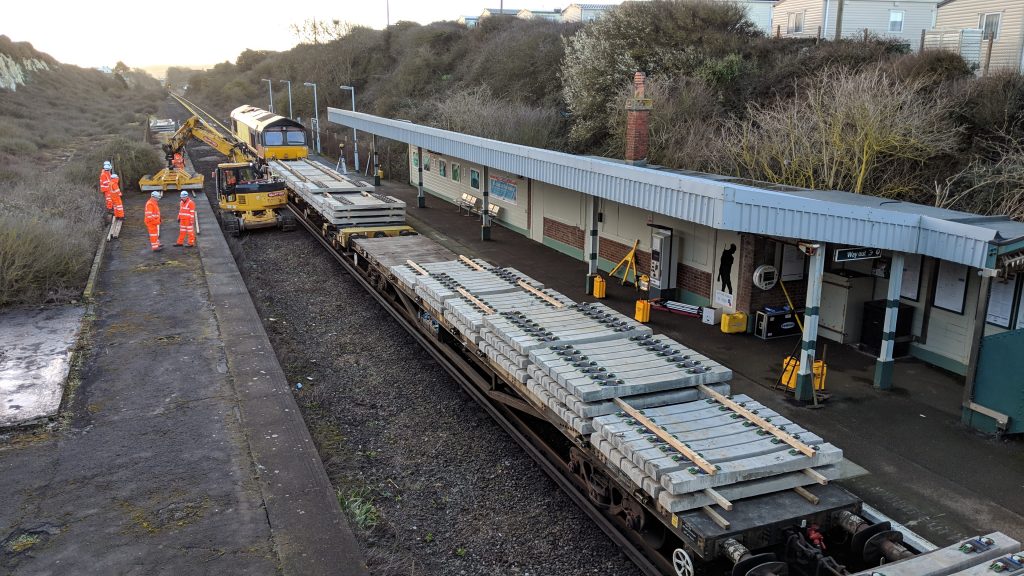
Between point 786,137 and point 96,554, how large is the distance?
46.8 ft

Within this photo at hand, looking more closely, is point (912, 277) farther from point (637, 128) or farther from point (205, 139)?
point (205, 139)

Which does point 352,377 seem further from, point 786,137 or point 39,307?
point 786,137

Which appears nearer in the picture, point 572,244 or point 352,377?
point 352,377

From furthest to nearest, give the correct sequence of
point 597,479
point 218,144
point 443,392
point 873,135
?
point 218,144 < point 873,135 < point 443,392 < point 597,479

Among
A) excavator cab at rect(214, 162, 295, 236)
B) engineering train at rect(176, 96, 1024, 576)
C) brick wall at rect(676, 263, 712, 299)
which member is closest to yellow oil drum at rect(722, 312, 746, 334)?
brick wall at rect(676, 263, 712, 299)

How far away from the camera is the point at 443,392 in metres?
10.6

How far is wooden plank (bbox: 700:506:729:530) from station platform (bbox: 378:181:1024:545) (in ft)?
8.54

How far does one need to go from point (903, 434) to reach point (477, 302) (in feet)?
18.4

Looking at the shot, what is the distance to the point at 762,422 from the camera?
21.4 ft

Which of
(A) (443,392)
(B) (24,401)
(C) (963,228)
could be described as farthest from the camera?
(A) (443,392)

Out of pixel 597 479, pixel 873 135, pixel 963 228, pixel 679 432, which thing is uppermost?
pixel 873 135

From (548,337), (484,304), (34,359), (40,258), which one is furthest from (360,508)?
(40,258)

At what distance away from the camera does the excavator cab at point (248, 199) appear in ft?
69.4

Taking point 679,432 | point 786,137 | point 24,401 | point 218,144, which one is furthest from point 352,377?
point 218,144
